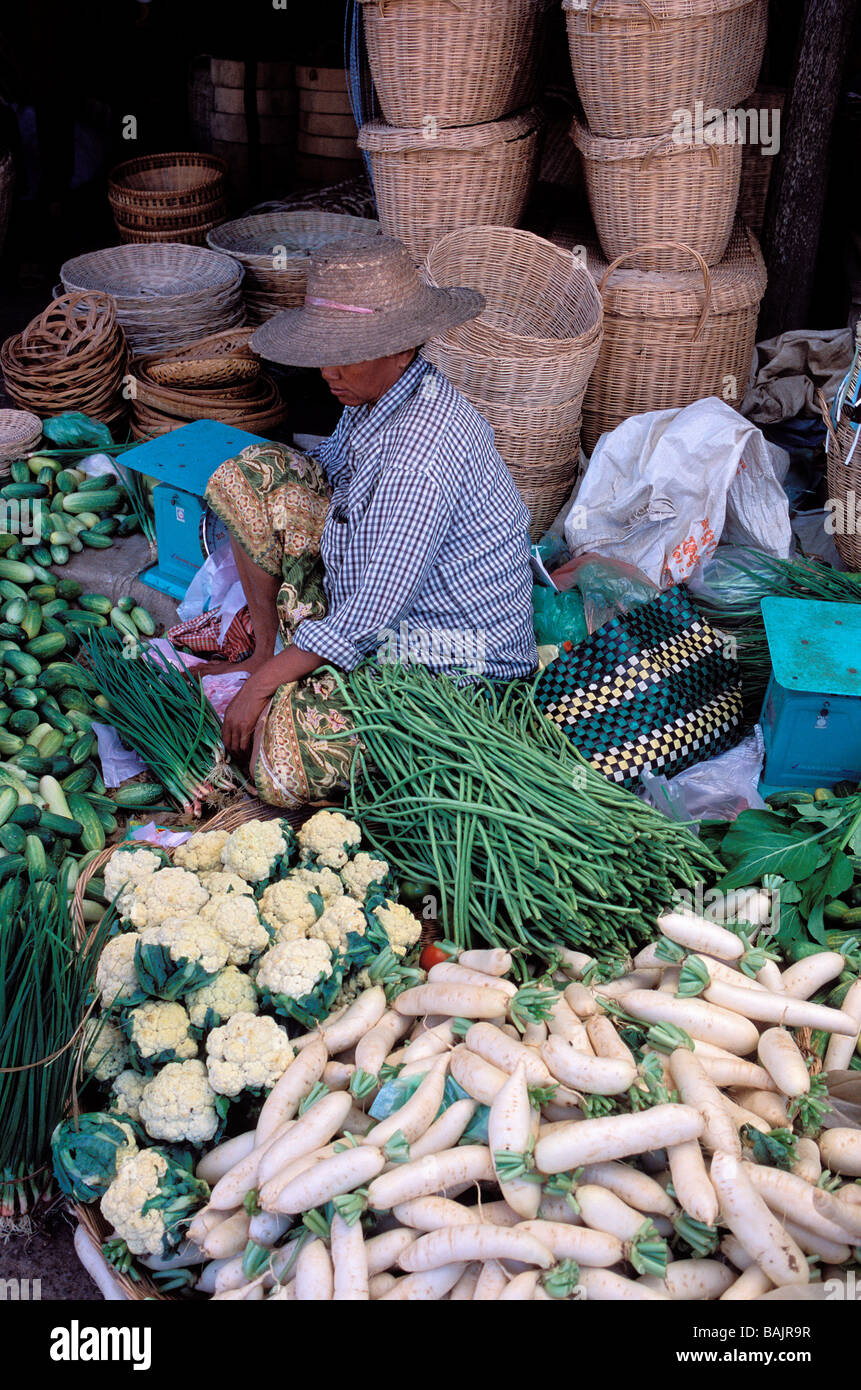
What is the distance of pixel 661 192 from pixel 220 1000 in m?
3.09

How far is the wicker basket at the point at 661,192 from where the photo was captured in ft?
12.1

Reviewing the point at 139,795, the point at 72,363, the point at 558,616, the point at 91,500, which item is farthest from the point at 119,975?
the point at 72,363

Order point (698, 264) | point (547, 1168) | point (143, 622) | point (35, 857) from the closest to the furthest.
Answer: point (547, 1168), point (35, 857), point (143, 622), point (698, 264)

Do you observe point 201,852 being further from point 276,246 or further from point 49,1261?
point 276,246

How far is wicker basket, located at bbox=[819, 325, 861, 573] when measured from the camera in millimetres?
3150

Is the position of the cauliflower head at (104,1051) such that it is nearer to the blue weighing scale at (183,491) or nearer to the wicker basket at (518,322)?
the blue weighing scale at (183,491)

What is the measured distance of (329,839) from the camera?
233cm

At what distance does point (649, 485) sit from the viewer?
3363mm

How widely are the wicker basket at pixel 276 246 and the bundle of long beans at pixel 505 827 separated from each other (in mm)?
2598

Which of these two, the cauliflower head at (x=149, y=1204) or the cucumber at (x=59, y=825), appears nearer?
the cauliflower head at (x=149, y=1204)

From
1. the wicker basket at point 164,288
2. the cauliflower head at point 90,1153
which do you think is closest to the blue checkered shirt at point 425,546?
the cauliflower head at point 90,1153

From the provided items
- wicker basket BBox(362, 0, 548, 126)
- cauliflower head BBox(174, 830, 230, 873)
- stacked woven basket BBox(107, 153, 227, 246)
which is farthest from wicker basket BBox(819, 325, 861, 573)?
stacked woven basket BBox(107, 153, 227, 246)

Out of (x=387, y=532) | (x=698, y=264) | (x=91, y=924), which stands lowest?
(x=91, y=924)

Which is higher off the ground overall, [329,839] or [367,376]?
[367,376]
